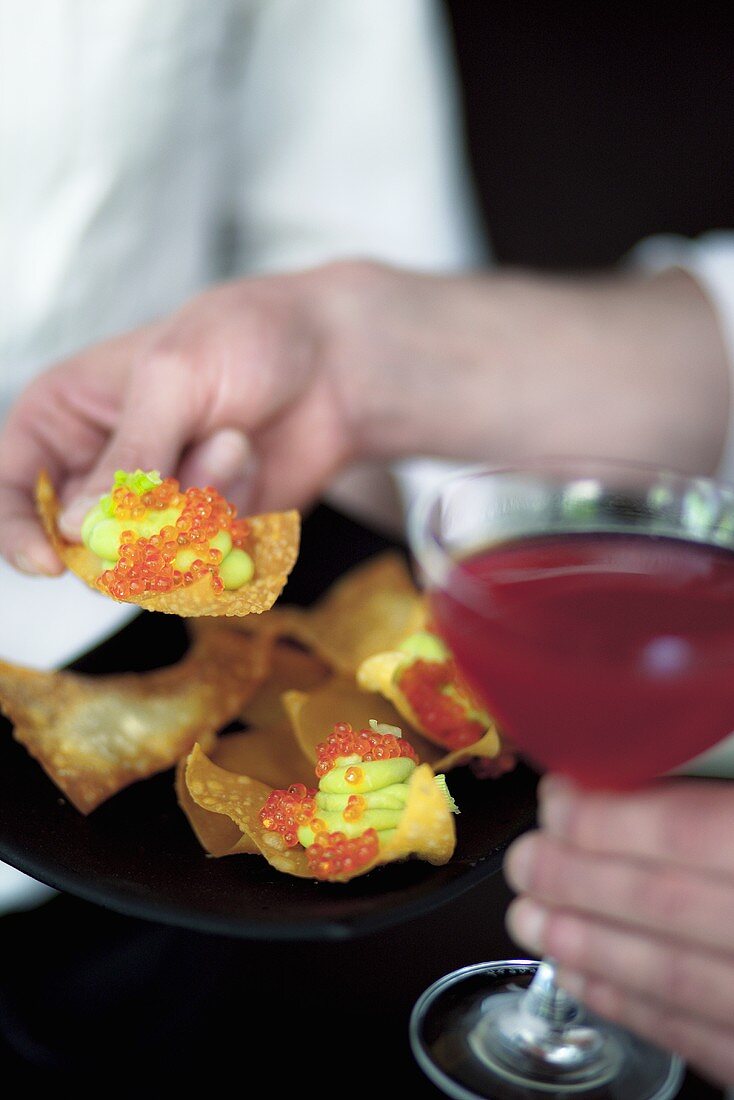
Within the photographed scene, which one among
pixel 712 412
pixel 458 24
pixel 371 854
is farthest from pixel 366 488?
pixel 458 24

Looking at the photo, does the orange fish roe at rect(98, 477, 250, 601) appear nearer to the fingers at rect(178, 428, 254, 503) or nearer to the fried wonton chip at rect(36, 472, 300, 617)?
the fried wonton chip at rect(36, 472, 300, 617)

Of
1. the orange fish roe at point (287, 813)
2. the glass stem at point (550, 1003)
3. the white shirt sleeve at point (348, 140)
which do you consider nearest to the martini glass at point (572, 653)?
the glass stem at point (550, 1003)

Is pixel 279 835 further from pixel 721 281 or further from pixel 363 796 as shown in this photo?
pixel 721 281

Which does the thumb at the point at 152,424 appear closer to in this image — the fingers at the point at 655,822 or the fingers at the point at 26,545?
the fingers at the point at 26,545

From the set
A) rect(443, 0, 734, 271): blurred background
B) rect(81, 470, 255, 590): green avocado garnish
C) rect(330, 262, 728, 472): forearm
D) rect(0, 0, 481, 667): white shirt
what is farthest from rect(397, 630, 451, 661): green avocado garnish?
rect(443, 0, 734, 271): blurred background

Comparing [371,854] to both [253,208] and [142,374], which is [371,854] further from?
[253,208]

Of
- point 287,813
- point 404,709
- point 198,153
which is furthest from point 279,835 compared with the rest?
point 198,153
